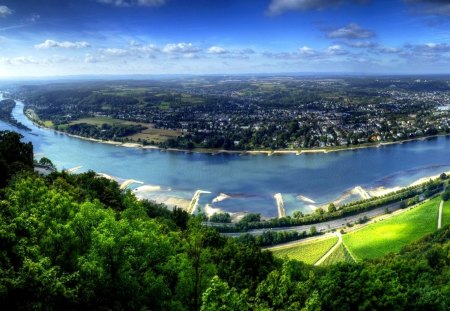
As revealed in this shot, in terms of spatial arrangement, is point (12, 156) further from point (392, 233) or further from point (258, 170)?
point (258, 170)

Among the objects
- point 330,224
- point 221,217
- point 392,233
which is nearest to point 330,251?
point 330,224

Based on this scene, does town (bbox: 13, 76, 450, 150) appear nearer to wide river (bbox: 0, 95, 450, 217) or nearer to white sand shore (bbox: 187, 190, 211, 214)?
wide river (bbox: 0, 95, 450, 217)

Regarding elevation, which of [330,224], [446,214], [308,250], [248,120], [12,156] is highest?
[12,156]

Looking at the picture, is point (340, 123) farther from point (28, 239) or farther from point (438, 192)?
point (28, 239)

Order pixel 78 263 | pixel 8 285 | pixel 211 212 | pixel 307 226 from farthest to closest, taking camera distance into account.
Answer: pixel 211 212, pixel 307 226, pixel 78 263, pixel 8 285

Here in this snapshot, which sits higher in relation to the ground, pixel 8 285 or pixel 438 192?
pixel 8 285

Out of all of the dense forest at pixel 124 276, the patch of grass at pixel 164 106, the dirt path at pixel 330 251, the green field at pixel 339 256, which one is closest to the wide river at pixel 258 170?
the dirt path at pixel 330 251

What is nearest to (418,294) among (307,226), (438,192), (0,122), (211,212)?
(307,226)

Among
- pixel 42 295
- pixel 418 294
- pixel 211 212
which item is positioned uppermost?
pixel 42 295
